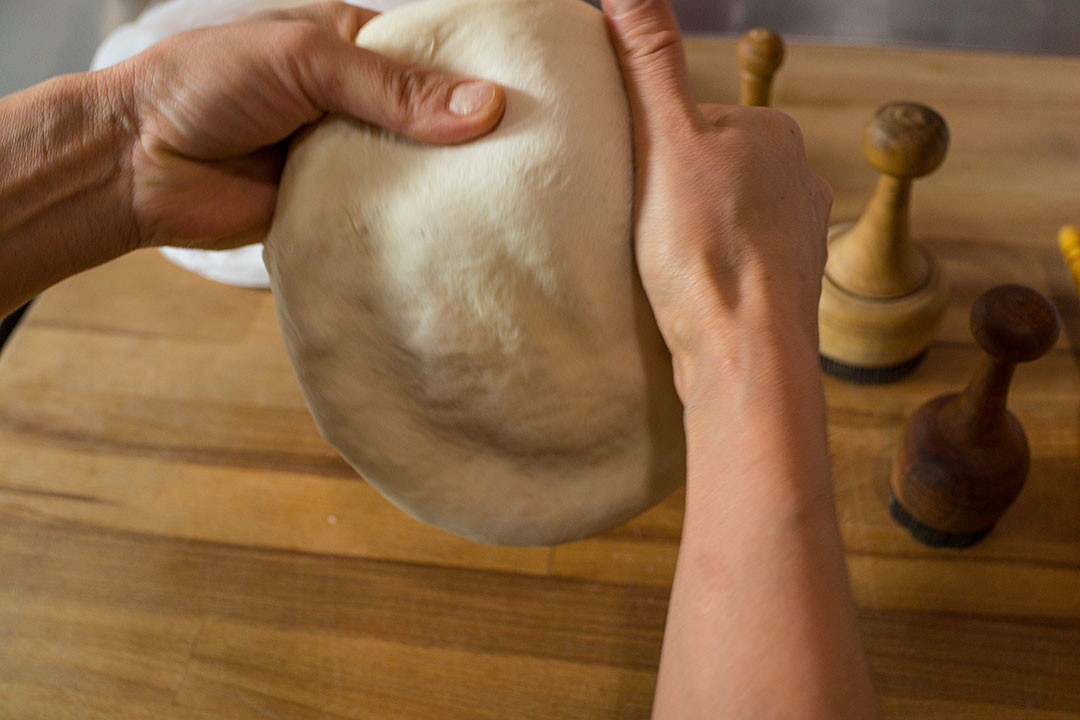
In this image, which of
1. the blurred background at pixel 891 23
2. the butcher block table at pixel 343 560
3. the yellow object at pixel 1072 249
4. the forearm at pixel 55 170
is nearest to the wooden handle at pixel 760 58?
the butcher block table at pixel 343 560

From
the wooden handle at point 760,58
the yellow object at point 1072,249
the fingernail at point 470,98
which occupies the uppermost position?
the fingernail at point 470,98

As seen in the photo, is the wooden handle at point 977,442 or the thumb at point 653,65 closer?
the thumb at point 653,65

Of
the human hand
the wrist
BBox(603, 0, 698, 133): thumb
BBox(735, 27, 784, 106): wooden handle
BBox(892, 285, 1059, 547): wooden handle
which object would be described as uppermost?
BBox(603, 0, 698, 133): thumb

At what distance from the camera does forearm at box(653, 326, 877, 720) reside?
0.55m

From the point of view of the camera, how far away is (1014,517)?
3.26 ft

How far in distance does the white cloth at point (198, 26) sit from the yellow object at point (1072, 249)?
118cm

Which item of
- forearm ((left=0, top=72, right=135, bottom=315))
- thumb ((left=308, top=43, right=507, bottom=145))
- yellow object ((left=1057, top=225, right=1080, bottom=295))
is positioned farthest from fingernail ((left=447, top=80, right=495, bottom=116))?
yellow object ((left=1057, top=225, right=1080, bottom=295))

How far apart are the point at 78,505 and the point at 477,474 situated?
0.60 meters

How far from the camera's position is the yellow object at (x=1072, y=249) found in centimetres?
116

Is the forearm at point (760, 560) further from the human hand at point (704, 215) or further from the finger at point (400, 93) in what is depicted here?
the finger at point (400, 93)

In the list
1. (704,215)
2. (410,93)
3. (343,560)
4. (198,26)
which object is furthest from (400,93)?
(198,26)

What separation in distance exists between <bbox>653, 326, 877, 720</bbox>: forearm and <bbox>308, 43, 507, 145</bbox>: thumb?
10.5 inches

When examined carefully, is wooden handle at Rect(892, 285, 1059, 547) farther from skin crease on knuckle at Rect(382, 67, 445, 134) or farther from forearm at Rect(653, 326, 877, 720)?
skin crease on knuckle at Rect(382, 67, 445, 134)

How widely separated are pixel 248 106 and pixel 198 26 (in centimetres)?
72
